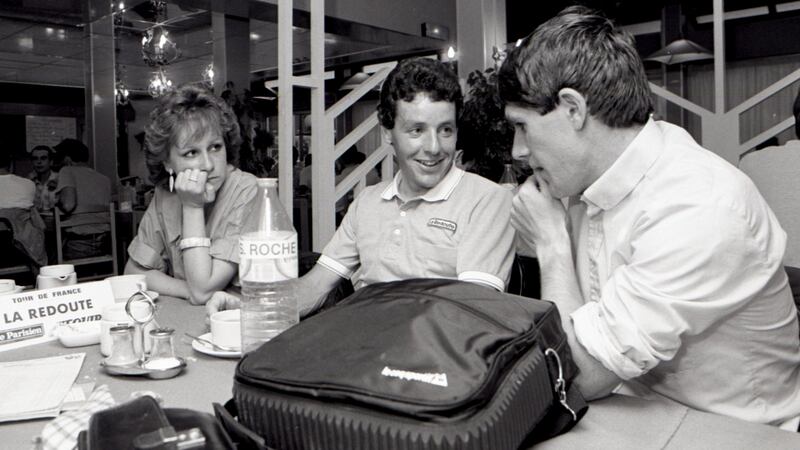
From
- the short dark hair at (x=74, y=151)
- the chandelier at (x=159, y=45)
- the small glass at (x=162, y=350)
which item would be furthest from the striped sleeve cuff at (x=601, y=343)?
the chandelier at (x=159, y=45)

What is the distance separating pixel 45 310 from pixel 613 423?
1.21 meters

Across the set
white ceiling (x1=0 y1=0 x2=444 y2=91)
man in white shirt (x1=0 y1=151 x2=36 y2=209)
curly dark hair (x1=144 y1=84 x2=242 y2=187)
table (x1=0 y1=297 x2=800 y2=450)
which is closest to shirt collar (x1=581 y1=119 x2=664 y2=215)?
table (x1=0 y1=297 x2=800 y2=450)

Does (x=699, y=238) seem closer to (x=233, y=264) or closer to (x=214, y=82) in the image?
(x=233, y=264)

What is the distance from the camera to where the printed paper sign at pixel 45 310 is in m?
1.41

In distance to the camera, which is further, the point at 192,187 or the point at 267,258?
the point at 192,187

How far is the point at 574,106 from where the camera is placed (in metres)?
1.16

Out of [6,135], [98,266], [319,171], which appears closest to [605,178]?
[319,171]

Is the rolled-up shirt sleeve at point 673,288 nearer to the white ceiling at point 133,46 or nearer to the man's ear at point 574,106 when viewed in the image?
the man's ear at point 574,106

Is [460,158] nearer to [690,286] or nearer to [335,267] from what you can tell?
[335,267]

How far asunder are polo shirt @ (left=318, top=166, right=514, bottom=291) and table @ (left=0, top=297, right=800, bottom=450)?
68 cm

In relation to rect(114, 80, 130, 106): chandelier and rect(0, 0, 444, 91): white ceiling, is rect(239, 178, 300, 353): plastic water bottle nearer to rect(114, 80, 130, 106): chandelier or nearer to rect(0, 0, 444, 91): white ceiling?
rect(0, 0, 444, 91): white ceiling

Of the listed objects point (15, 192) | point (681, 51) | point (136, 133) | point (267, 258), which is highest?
point (681, 51)

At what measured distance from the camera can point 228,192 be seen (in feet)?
6.68

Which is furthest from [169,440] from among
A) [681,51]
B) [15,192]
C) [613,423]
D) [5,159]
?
[681,51]
